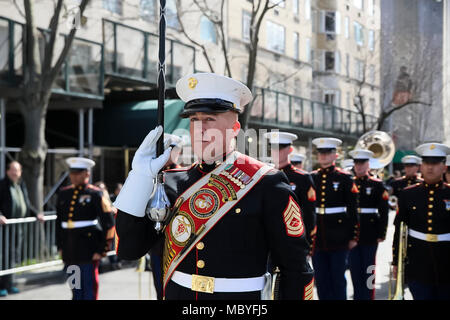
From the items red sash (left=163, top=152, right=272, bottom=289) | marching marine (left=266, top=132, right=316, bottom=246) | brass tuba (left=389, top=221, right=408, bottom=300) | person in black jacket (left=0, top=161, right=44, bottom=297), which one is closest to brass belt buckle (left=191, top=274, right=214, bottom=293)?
red sash (left=163, top=152, right=272, bottom=289)

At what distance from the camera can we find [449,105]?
885 cm

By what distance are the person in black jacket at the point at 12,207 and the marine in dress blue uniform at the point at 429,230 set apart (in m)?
5.59

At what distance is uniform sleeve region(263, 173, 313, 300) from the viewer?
2.58 metres

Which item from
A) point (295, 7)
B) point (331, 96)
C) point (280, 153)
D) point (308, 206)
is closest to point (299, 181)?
point (308, 206)

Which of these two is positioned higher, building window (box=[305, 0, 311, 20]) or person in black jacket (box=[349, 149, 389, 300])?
building window (box=[305, 0, 311, 20])

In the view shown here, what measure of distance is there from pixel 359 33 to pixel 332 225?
13.8ft

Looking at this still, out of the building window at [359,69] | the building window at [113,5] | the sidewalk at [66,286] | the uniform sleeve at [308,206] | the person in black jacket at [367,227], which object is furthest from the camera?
the building window at [113,5]

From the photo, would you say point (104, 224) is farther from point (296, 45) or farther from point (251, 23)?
point (296, 45)

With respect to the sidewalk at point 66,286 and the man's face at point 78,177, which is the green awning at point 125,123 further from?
the man's face at point 78,177

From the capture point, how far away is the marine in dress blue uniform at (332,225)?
265 inches

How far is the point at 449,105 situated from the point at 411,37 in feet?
6.10

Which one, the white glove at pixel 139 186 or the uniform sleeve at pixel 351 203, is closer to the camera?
the white glove at pixel 139 186

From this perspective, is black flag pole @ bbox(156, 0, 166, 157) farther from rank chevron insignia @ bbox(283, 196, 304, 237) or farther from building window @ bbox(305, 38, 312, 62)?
building window @ bbox(305, 38, 312, 62)

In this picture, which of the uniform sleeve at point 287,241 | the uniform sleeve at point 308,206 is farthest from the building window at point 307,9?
the uniform sleeve at point 287,241
